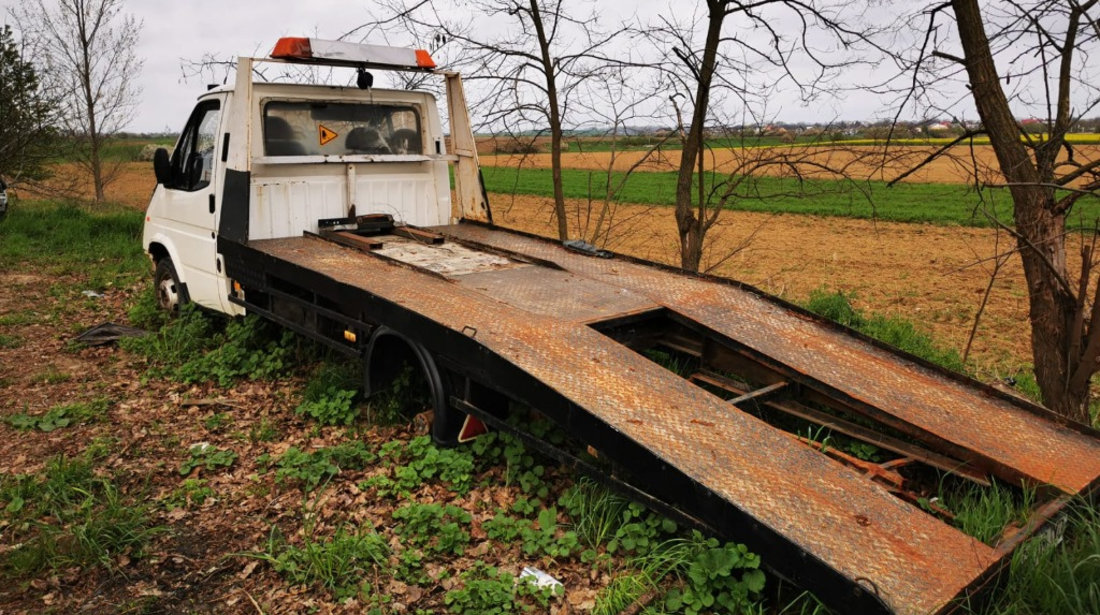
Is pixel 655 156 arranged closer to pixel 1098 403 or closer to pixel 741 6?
pixel 741 6

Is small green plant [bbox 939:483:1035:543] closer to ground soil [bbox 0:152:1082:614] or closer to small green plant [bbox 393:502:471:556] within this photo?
ground soil [bbox 0:152:1082:614]

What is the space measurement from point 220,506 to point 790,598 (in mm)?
3024

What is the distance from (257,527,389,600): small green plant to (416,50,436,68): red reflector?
4.33 m

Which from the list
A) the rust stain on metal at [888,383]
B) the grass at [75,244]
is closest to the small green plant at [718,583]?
the rust stain on metal at [888,383]

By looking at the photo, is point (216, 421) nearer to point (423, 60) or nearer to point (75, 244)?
point (423, 60)

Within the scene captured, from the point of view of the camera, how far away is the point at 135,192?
3197 cm

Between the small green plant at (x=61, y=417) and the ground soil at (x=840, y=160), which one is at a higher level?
the ground soil at (x=840, y=160)

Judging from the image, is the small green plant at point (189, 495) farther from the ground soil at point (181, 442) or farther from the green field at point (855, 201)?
the green field at point (855, 201)

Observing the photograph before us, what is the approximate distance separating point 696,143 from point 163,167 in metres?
4.87

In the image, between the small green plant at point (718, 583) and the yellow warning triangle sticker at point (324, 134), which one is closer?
the small green plant at point (718, 583)

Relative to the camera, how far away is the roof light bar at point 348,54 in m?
5.94

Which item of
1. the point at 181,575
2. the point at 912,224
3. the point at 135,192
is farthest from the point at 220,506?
the point at 135,192

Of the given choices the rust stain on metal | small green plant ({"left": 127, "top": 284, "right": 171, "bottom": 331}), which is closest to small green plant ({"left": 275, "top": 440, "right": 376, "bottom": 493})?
the rust stain on metal

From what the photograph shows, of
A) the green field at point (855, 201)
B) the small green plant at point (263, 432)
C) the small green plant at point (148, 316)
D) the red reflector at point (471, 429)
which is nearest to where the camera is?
the red reflector at point (471, 429)
